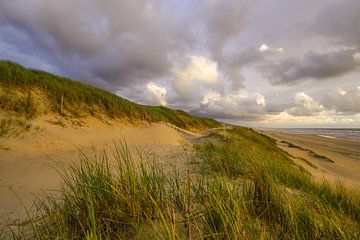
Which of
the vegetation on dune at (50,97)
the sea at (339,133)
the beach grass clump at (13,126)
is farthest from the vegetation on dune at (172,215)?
the sea at (339,133)

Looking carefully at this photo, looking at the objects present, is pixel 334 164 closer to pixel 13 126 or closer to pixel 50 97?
pixel 50 97

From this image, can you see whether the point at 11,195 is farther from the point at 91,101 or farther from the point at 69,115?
the point at 91,101

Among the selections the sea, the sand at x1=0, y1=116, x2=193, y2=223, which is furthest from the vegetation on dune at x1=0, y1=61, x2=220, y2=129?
the sea

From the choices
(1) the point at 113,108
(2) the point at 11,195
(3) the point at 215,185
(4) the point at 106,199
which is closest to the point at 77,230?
(4) the point at 106,199

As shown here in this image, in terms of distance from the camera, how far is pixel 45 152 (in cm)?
862

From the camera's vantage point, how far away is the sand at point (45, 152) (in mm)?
4301

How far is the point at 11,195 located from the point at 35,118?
23.4 feet

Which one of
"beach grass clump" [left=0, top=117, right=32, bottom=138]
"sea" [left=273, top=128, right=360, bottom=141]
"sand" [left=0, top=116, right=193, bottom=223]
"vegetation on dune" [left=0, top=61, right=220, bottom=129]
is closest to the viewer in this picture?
"sand" [left=0, top=116, right=193, bottom=223]

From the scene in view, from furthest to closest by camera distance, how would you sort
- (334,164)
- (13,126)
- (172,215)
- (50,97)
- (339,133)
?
(339,133) < (334,164) < (50,97) < (13,126) < (172,215)

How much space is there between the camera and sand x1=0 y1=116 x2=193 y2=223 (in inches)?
169

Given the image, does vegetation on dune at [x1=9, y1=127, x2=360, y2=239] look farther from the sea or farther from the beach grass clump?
the sea

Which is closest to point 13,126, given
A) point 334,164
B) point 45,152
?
point 45,152

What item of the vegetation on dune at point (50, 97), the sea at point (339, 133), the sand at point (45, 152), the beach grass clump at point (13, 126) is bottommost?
the sea at point (339, 133)

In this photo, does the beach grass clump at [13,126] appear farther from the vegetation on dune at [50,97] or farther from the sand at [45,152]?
the vegetation on dune at [50,97]
